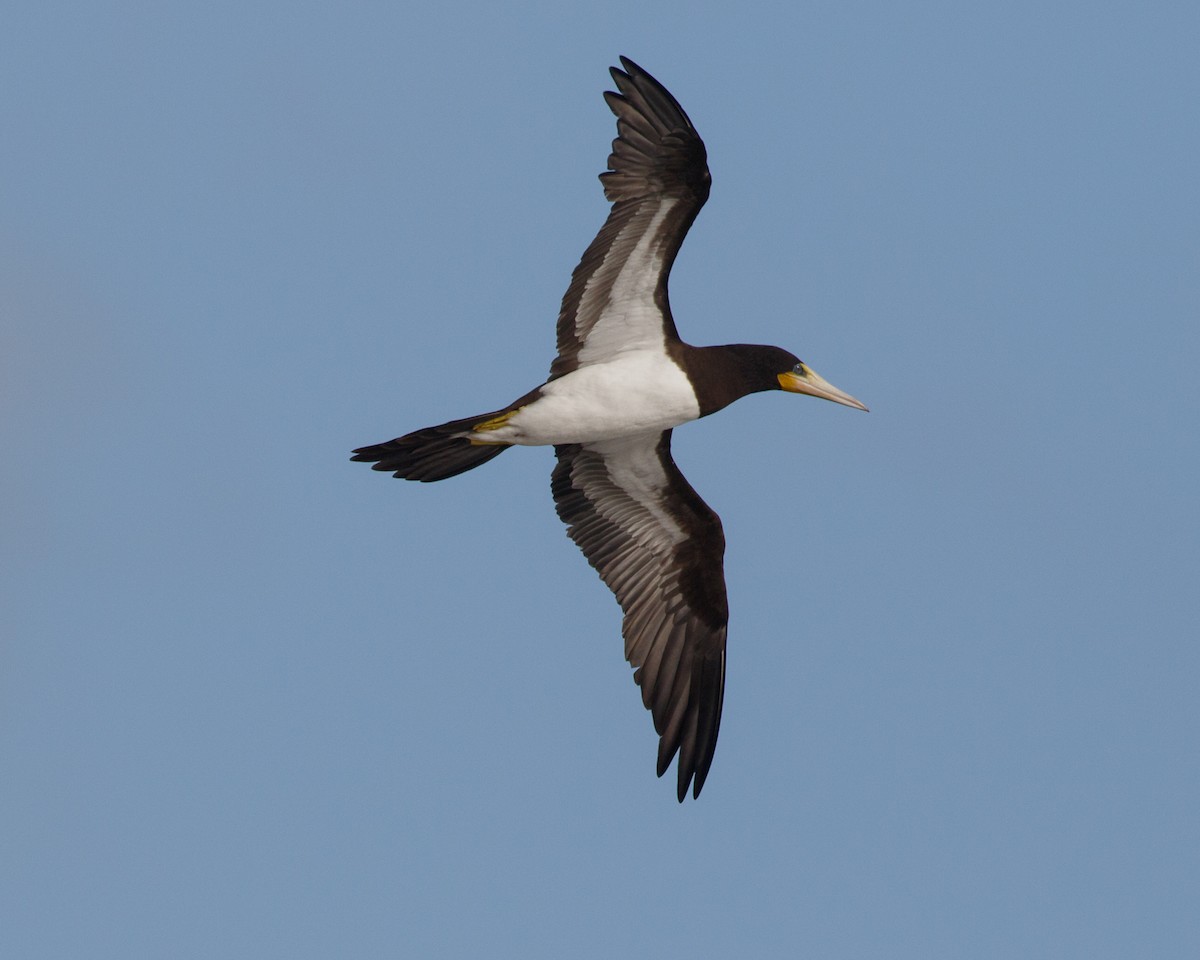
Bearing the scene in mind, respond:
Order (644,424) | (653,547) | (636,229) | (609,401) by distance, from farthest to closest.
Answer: (653,547), (644,424), (609,401), (636,229)

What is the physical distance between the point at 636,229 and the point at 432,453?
89.4 inches

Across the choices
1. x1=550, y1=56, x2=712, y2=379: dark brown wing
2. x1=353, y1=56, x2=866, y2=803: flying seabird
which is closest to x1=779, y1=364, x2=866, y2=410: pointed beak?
x1=353, y1=56, x2=866, y2=803: flying seabird

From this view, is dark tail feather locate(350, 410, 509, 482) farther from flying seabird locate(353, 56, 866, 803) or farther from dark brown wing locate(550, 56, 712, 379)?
dark brown wing locate(550, 56, 712, 379)

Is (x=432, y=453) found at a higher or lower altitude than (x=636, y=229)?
lower

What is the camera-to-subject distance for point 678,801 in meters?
16.1

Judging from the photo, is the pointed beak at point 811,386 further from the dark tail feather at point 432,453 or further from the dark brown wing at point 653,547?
the dark tail feather at point 432,453

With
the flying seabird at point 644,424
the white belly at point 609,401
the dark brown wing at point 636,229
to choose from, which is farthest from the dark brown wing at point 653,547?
the dark brown wing at point 636,229

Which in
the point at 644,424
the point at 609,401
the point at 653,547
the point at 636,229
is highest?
the point at 636,229

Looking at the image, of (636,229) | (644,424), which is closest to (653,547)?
(644,424)

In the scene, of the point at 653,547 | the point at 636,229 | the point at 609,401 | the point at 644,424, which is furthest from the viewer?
the point at 653,547

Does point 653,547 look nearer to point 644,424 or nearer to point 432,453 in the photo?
point 644,424

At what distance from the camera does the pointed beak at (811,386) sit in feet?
54.8

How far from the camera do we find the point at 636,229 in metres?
15.4

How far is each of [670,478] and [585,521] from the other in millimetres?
760
